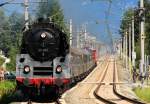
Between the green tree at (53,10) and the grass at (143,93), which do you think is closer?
the grass at (143,93)

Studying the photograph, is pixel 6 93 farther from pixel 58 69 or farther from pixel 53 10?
pixel 53 10

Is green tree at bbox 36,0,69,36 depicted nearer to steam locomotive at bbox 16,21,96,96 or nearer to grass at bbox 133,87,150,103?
grass at bbox 133,87,150,103

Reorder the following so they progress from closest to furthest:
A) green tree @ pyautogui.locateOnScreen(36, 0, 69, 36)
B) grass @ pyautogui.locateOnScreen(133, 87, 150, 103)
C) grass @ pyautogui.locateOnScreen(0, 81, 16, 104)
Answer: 1. grass @ pyautogui.locateOnScreen(0, 81, 16, 104)
2. grass @ pyautogui.locateOnScreen(133, 87, 150, 103)
3. green tree @ pyautogui.locateOnScreen(36, 0, 69, 36)

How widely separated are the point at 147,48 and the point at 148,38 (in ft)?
35.4

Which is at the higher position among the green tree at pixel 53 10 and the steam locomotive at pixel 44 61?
the green tree at pixel 53 10

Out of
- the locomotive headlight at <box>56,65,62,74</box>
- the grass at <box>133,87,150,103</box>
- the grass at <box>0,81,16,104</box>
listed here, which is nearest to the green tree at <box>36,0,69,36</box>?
the grass at <box>133,87,150,103</box>

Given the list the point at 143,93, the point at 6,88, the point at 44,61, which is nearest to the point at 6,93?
the point at 6,88

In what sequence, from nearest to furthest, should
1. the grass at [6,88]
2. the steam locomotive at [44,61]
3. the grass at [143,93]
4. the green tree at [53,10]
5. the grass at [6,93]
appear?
the grass at [6,93] < the steam locomotive at [44,61] < the grass at [6,88] < the grass at [143,93] < the green tree at [53,10]

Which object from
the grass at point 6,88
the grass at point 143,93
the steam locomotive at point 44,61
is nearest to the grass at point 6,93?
the grass at point 6,88

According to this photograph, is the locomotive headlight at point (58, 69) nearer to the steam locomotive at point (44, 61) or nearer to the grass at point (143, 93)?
the steam locomotive at point (44, 61)

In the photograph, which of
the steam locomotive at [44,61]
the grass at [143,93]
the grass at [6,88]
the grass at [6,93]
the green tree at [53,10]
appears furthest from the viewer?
the green tree at [53,10]

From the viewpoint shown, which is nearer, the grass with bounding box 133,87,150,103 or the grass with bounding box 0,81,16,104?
the grass with bounding box 0,81,16,104

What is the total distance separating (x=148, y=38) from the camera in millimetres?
88938

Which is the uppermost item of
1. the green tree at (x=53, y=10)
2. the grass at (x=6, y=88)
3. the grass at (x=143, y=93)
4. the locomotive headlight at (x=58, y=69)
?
the green tree at (x=53, y=10)
